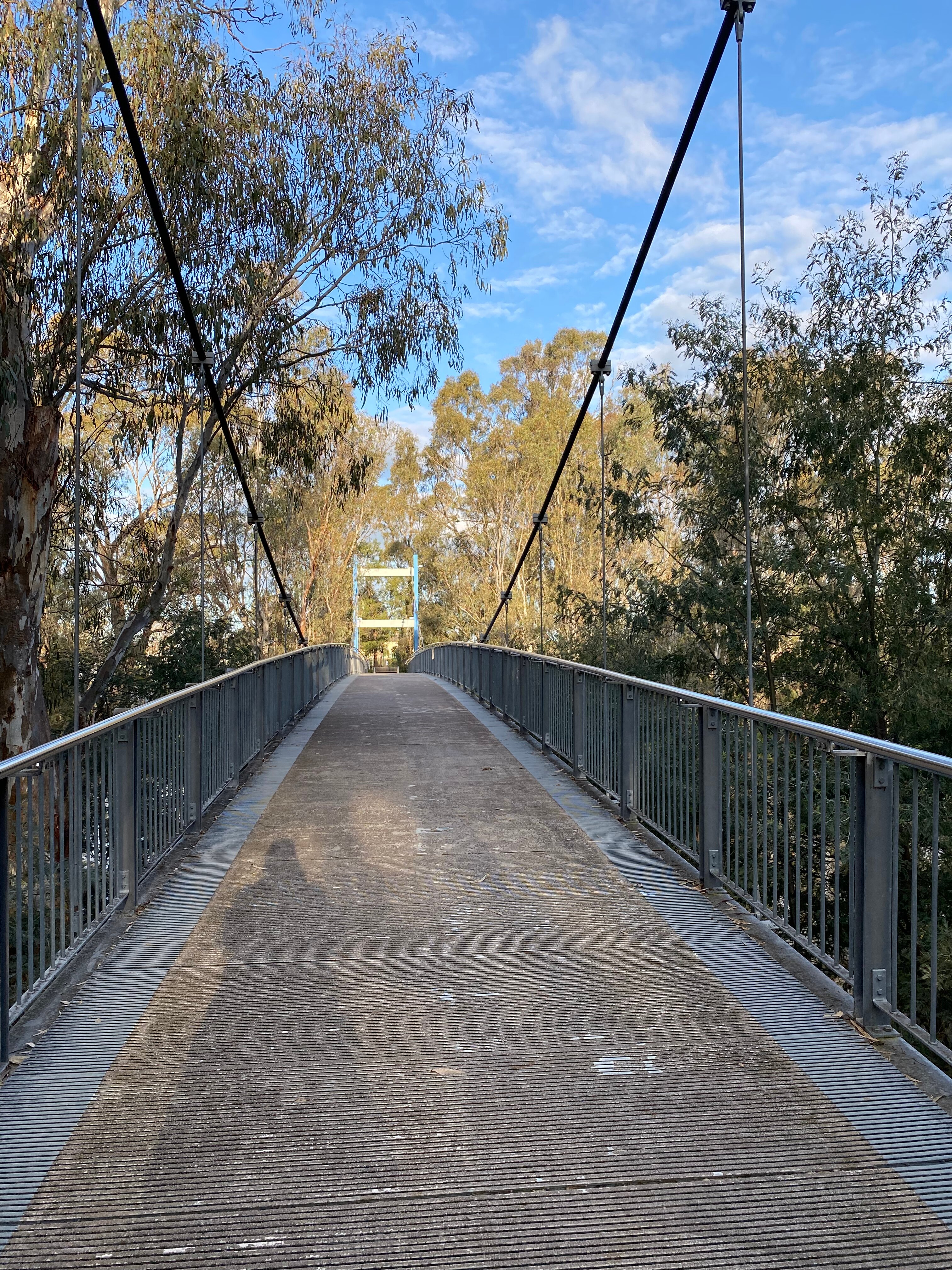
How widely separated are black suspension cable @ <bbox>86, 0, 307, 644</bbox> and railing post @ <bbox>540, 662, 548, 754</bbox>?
171 inches

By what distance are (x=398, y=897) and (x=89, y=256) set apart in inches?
326

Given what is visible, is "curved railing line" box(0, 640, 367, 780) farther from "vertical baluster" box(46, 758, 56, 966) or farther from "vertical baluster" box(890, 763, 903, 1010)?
"vertical baluster" box(890, 763, 903, 1010)

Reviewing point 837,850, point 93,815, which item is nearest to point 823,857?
point 837,850

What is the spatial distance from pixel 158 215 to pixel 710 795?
23.2ft

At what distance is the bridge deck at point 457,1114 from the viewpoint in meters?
2.13

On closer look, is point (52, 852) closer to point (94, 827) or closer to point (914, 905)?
point (94, 827)

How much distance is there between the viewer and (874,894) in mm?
2986

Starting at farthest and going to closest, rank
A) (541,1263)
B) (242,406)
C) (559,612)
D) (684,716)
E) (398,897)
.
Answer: (559,612), (242,406), (684,716), (398,897), (541,1263)

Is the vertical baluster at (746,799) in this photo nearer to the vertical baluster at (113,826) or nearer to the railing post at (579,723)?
the vertical baluster at (113,826)

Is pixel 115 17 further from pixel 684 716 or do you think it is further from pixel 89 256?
pixel 684 716

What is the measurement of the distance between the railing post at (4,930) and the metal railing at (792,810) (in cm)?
227

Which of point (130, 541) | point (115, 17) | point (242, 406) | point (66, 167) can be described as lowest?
point (130, 541)

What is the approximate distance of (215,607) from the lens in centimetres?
1689

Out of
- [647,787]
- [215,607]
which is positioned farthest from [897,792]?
[215,607]
